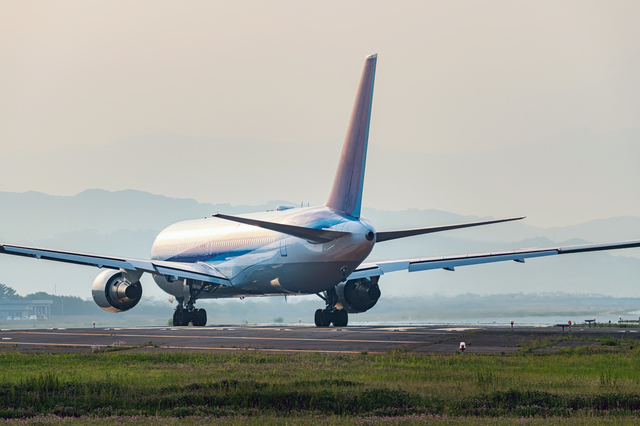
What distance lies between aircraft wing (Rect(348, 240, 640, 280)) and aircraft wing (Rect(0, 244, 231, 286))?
8341 mm

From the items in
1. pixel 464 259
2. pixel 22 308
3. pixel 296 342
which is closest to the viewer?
pixel 296 342

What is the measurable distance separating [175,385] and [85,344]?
14.9 metres

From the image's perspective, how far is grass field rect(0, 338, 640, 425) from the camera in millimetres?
13281

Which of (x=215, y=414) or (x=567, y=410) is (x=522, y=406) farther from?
(x=215, y=414)

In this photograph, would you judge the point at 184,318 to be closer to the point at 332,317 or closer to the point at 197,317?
the point at 197,317

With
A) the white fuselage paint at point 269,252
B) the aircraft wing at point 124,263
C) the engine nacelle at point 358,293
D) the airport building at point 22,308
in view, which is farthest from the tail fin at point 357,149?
the airport building at point 22,308

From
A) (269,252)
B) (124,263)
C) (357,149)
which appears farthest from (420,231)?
(124,263)

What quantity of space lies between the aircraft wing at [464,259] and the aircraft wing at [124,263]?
8341mm

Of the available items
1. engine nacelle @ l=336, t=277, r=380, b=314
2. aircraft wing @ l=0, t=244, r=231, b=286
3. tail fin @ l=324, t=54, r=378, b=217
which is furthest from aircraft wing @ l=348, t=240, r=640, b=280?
aircraft wing @ l=0, t=244, r=231, b=286

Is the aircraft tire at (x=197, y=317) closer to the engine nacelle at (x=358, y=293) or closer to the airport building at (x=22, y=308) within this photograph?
the engine nacelle at (x=358, y=293)

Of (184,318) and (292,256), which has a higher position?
(292,256)

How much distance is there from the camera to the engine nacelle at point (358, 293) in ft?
147

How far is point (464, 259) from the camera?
135ft

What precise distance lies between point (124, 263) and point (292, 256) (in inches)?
340
